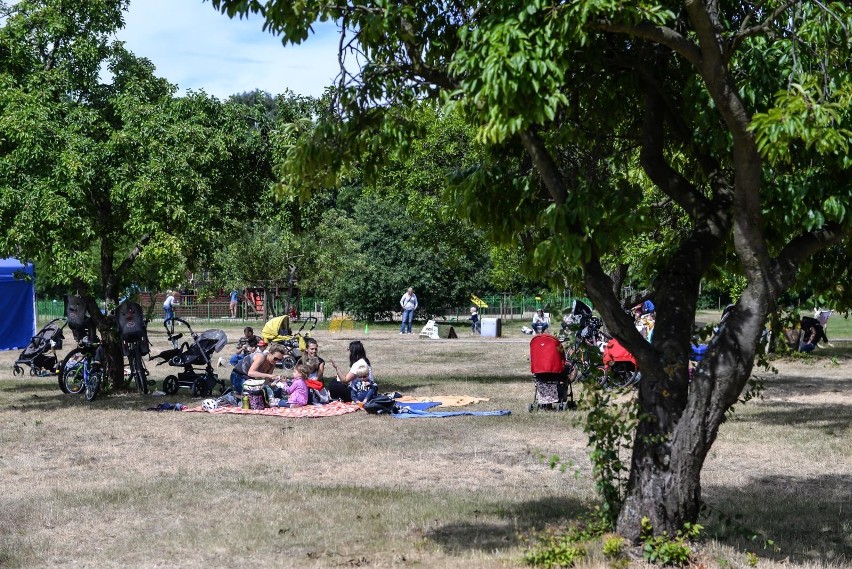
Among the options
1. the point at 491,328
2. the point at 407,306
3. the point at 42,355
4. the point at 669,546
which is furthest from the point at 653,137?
the point at 407,306

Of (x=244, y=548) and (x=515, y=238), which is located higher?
(x=515, y=238)

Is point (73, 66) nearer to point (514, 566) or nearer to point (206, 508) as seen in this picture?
point (206, 508)

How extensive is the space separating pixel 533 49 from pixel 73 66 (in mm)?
13461

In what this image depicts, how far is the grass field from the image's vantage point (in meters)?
7.80

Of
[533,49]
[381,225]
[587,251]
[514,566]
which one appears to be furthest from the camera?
[381,225]

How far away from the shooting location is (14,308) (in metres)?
32.1

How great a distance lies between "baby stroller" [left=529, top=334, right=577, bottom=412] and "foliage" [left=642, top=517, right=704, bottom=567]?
29.0 feet

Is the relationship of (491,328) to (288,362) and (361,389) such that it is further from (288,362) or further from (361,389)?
(361,389)

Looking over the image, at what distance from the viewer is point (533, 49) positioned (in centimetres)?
593

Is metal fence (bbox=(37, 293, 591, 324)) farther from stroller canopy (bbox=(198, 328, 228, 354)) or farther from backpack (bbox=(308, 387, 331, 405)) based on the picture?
backpack (bbox=(308, 387, 331, 405))

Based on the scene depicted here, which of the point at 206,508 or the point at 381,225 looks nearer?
the point at 206,508

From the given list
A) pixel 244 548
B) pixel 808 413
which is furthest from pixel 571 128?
pixel 808 413

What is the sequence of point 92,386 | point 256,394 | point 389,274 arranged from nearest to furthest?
point 256,394
point 92,386
point 389,274

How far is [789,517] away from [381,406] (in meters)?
7.68
